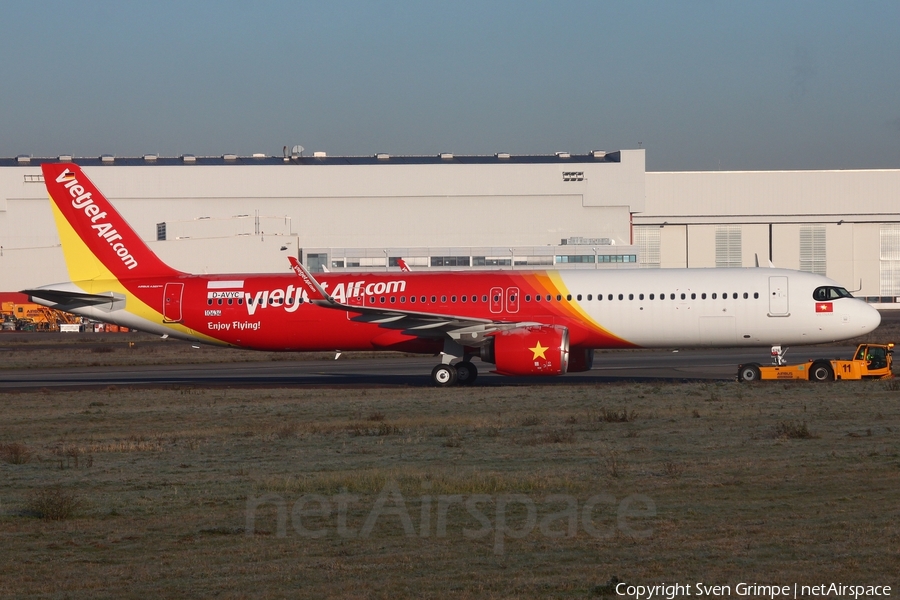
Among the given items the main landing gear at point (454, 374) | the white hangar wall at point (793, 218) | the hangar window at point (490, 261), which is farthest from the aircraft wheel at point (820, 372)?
the white hangar wall at point (793, 218)

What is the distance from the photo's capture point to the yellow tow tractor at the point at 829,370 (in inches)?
1320

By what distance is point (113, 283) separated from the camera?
37625 mm

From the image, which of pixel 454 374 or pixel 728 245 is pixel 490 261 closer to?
pixel 728 245

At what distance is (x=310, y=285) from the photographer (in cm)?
3509

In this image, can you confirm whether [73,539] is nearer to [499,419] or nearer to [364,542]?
[364,542]

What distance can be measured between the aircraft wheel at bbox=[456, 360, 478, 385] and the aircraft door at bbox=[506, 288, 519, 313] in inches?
91.8

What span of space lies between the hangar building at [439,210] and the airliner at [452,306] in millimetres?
65374

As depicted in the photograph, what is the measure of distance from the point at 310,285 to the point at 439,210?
80.2m

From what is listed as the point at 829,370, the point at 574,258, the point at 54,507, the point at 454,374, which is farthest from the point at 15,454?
the point at 574,258

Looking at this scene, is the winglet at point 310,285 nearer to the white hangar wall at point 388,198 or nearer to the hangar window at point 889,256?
the white hangar wall at point 388,198

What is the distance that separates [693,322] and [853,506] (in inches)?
835

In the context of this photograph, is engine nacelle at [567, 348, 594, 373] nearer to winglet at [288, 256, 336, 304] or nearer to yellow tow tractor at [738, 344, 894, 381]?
yellow tow tractor at [738, 344, 894, 381]

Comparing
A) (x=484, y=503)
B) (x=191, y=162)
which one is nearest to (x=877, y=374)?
(x=484, y=503)

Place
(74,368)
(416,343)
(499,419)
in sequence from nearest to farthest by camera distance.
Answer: (499,419), (416,343), (74,368)
